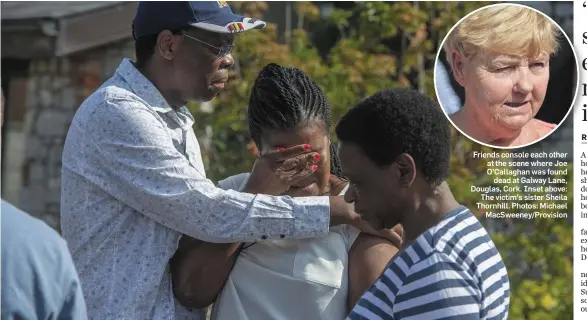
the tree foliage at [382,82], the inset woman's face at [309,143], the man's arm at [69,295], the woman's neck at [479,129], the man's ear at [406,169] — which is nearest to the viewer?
the man's arm at [69,295]

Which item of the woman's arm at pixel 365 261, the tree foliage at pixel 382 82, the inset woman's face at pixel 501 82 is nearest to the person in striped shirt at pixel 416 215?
the woman's arm at pixel 365 261

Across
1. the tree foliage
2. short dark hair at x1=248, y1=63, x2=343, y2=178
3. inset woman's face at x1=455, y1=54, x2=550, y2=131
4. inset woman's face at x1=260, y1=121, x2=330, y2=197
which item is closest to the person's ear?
short dark hair at x1=248, y1=63, x2=343, y2=178

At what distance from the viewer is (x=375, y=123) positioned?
217 cm

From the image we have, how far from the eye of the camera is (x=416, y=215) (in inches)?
85.4

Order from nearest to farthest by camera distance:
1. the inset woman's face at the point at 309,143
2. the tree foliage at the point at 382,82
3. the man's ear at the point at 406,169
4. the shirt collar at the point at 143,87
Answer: the man's ear at the point at 406,169
the inset woman's face at the point at 309,143
the shirt collar at the point at 143,87
the tree foliage at the point at 382,82

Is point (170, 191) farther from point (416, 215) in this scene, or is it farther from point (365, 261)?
point (416, 215)

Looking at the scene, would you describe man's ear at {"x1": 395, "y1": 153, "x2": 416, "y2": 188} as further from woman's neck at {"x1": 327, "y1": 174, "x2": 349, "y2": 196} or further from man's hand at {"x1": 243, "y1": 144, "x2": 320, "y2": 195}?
woman's neck at {"x1": 327, "y1": 174, "x2": 349, "y2": 196}

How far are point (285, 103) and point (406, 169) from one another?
2.23 feet

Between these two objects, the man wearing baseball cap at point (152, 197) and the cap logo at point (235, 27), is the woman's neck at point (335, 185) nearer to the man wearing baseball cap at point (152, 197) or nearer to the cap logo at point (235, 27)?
the man wearing baseball cap at point (152, 197)

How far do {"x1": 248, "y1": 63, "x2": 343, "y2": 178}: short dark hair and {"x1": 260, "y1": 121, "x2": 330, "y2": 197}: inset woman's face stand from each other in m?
0.02

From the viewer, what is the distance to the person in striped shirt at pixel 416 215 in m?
2.04

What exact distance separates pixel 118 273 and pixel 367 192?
86cm

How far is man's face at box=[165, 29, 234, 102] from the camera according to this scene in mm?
2898

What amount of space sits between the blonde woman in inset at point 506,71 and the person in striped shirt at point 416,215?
3.04m
